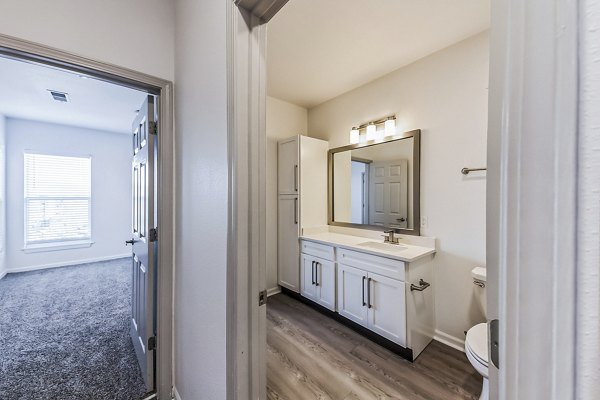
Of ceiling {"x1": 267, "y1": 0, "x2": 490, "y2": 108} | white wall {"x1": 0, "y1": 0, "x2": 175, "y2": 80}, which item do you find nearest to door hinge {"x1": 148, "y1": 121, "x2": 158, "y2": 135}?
white wall {"x1": 0, "y1": 0, "x2": 175, "y2": 80}

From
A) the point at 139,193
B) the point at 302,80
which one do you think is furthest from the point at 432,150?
the point at 139,193

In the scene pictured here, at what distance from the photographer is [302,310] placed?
2.81m

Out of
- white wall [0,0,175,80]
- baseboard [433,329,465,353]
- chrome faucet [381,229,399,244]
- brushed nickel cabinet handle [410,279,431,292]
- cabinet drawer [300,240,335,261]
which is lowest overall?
baseboard [433,329,465,353]

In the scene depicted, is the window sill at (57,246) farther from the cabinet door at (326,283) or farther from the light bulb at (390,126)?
the light bulb at (390,126)

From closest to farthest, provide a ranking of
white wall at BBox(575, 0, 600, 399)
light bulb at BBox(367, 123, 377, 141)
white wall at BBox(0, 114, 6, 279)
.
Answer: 1. white wall at BBox(575, 0, 600, 399)
2. light bulb at BBox(367, 123, 377, 141)
3. white wall at BBox(0, 114, 6, 279)

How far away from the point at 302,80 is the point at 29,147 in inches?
187

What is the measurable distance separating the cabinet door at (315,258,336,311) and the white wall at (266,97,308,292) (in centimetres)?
79

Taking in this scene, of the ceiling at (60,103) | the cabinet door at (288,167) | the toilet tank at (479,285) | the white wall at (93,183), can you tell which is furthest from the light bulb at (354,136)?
the white wall at (93,183)

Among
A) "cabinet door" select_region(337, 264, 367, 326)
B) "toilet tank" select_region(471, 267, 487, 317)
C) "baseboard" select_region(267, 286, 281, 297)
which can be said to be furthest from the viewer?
"baseboard" select_region(267, 286, 281, 297)

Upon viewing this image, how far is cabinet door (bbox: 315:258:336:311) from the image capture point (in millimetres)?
2592

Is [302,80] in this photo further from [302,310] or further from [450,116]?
[302,310]

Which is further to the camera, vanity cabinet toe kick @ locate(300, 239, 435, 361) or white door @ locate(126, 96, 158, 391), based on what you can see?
vanity cabinet toe kick @ locate(300, 239, 435, 361)

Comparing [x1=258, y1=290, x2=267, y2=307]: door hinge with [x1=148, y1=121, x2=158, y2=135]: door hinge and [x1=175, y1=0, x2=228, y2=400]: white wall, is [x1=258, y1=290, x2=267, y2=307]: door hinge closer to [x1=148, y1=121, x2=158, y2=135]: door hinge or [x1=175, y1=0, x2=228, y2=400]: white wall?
[x1=175, y1=0, x2=228, y2=400]: white wall

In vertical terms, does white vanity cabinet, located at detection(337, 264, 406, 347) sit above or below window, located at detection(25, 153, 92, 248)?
below
